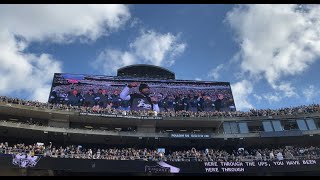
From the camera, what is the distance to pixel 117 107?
5066cm

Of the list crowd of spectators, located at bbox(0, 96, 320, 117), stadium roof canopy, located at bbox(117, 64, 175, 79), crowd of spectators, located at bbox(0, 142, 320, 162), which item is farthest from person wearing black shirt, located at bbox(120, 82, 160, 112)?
crowd of spectators, located at bbox(0, 142, 320, 162)

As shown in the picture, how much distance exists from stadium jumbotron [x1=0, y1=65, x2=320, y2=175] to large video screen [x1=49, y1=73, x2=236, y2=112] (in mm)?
134

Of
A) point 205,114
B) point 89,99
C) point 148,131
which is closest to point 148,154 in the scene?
point 148,131

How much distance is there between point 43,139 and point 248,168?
22008 mm

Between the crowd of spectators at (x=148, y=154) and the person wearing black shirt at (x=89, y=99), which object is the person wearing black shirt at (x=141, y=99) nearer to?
the person wearing black shirt at (x=89, y=99)

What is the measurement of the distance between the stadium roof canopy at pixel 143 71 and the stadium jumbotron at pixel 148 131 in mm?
148

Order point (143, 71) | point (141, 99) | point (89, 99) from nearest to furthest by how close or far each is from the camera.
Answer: point (89, 99) → point (141, 99) → point (143, 71)

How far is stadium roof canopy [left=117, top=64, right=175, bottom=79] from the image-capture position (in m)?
56.3

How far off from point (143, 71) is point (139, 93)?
191 inches

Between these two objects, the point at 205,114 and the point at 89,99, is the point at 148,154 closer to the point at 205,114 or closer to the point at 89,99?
the point at 205,114

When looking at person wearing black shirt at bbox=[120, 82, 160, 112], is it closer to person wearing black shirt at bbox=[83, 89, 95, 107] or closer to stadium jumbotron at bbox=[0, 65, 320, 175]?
stadium jumbotron at bbox=[0, 65, 320, 175]

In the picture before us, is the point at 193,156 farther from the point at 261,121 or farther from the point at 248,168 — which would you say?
the point at 261,121

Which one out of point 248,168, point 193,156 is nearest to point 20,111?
point 193,156

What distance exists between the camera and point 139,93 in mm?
52938
